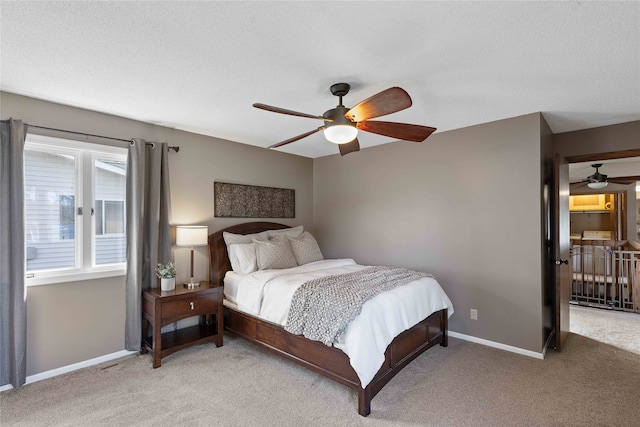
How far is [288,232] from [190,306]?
1766 millimetres

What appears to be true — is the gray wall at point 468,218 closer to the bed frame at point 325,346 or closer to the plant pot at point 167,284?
the bed frame at point 325,346

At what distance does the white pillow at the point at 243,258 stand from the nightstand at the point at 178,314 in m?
0.38

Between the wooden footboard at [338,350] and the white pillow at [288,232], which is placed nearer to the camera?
the wooden footboard at [338,350]

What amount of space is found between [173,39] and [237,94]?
0.85 metres

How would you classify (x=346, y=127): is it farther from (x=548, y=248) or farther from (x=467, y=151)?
(x=548, y=248)

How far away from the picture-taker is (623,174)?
19.4ft

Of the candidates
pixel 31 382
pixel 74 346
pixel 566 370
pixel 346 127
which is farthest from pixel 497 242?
pixel 31 382

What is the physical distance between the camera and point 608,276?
5.43m

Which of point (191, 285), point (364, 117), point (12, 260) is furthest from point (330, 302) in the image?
point (12, 260)

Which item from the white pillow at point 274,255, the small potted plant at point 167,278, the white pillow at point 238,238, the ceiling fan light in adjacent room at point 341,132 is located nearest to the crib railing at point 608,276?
the white pillow at point 274,255

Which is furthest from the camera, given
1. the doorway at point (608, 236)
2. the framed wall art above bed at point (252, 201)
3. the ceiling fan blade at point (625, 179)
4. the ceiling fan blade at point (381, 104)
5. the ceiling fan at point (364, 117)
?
the ceiling fan blade at point (625, 179)

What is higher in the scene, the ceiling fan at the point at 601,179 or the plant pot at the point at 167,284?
the ceiling fan at the point at 601,179

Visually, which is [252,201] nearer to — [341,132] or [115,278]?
[115,278]

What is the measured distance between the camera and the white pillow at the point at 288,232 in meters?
4.45
